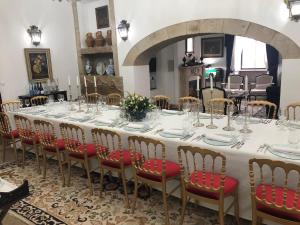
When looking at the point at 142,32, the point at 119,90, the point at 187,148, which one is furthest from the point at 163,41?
the point at 187,148

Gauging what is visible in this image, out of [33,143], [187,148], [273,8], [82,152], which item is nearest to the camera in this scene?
[187,148]

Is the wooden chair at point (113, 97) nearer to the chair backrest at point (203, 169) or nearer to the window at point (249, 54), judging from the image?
the chair backrest at point (203, 169)

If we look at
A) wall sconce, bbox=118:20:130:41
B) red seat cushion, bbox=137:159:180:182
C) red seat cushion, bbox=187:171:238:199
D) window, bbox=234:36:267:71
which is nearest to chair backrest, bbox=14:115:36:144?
red seat cushion, bbox=137:159:180:182

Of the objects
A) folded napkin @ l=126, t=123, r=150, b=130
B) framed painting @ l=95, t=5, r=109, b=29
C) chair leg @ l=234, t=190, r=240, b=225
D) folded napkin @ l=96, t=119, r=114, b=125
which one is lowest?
chair leg @ l=234, t=190, r=240, b=225

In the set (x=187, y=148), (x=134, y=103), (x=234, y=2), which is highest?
(x=234, y=2)

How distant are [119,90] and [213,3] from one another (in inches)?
121

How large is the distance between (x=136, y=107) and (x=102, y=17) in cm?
444

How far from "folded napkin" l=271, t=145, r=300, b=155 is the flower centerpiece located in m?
1.71

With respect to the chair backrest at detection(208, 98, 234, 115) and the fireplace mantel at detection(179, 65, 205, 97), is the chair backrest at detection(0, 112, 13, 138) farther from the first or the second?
the fireplace mantel at detection(179, 65, 205, 97)

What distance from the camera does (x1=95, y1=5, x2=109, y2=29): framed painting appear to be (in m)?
6.92

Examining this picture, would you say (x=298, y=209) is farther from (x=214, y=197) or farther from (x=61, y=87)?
(x=61, y=87)

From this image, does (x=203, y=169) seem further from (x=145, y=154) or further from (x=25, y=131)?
(x=25, y=131)

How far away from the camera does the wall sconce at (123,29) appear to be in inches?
242

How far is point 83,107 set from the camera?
484cm
